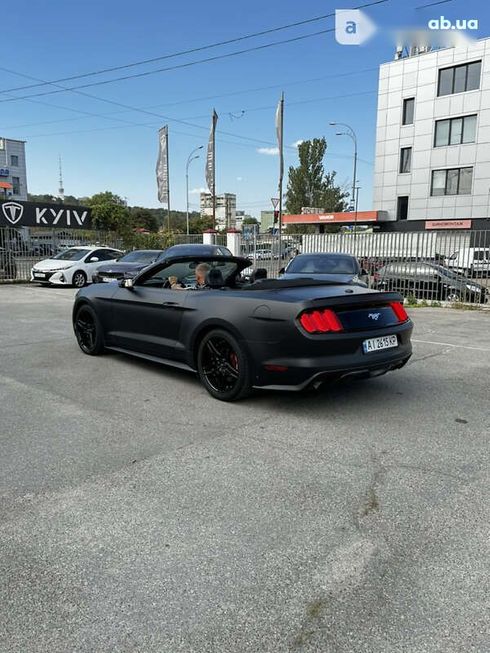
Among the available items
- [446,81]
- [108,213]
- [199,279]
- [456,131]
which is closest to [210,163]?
[456,131]

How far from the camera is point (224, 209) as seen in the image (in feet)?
396

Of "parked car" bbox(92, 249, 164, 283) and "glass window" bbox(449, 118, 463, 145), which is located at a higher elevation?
"glass window" bbox(449, 118, 463, 145)

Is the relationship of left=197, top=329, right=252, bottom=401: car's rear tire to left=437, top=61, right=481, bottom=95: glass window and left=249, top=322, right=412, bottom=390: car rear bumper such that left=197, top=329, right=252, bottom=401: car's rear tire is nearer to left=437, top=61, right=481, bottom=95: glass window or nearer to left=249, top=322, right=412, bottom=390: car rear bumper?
left=249, top=322, right=412, bottom=390: car rear bumper

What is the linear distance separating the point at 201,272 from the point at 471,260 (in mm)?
10907

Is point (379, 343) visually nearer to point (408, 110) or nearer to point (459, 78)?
point (459, 78)

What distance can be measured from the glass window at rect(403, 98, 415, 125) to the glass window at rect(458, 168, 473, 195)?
20.0ft

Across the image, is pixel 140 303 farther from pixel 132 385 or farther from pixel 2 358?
pixel 2 358

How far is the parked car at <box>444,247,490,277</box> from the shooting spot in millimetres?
14227

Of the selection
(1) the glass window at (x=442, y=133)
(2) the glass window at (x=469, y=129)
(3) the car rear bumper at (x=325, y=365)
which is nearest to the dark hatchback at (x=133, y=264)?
A: (3) the car rear bumper at (x=325, y=365)

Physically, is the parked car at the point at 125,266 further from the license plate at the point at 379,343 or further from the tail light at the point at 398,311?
the license plate at the point at 379,343

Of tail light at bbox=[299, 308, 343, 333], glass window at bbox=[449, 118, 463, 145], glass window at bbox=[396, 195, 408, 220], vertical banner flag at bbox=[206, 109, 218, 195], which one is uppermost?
glass window at bbox=[449, 118, 463, 145]

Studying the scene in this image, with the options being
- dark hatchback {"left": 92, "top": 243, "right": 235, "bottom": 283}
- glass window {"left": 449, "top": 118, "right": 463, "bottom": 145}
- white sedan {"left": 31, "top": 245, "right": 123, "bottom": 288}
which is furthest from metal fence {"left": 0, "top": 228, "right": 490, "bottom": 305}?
glass window {"left": 449, "top": 118, "right": 463, "bottom": 145}

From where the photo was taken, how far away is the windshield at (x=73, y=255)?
18578 millimetres

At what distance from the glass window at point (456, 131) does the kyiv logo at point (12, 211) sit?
3089 centimetres
